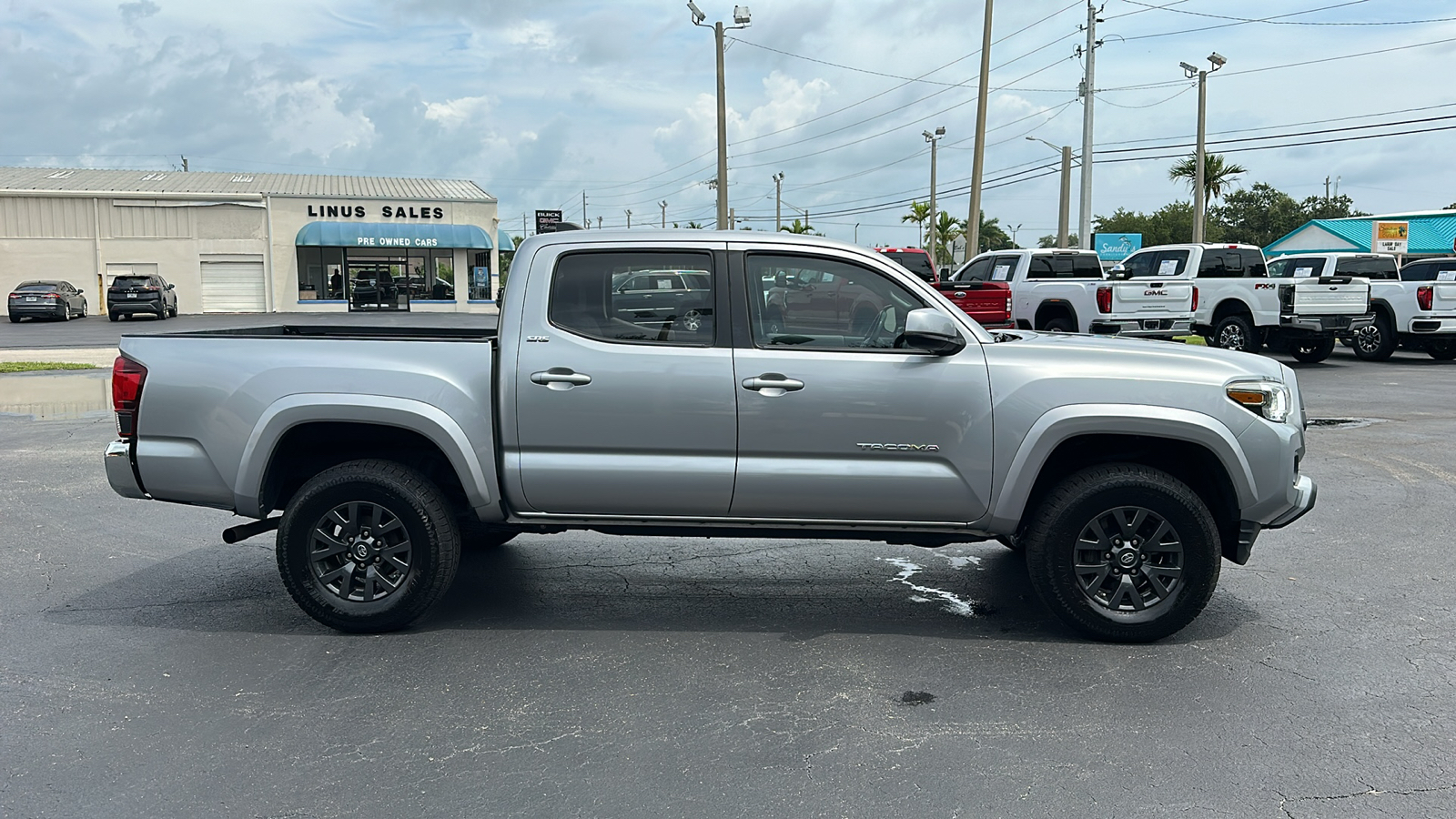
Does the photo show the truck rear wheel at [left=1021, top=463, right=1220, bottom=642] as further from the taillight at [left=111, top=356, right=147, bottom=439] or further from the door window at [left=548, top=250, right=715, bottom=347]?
the taillight at [left=111, top=356, right=147, bottom=439]

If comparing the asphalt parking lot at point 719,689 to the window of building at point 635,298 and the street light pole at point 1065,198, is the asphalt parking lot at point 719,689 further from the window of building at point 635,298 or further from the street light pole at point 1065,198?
the street light pole at point 1065,198

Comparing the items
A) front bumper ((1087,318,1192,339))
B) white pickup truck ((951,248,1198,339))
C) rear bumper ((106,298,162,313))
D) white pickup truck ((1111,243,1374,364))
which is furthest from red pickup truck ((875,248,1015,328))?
rear bumper ((106,298,162,313))

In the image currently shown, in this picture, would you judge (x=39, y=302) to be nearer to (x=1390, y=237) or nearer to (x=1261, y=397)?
(x=1261, y=397)

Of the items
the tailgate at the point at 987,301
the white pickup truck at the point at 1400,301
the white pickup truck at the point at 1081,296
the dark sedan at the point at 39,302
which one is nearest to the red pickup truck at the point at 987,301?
the tailgate at the point at 987,301

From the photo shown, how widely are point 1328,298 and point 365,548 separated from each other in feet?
59.8

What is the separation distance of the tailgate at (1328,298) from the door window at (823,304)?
16281 mm

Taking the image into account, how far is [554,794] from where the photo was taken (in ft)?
11.8

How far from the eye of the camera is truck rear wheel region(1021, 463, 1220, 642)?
4992 millimetres

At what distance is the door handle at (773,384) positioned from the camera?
499 cm

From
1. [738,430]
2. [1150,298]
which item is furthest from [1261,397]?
[1150,298]

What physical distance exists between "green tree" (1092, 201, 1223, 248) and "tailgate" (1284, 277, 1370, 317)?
200ft

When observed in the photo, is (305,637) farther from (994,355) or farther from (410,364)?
(994,355)

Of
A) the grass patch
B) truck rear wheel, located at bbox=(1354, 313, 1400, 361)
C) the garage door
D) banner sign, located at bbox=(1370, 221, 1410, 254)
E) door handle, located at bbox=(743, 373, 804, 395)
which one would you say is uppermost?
banner sign, located at bbox=(1370, 221, 1410, 254)

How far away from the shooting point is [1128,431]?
494cm
